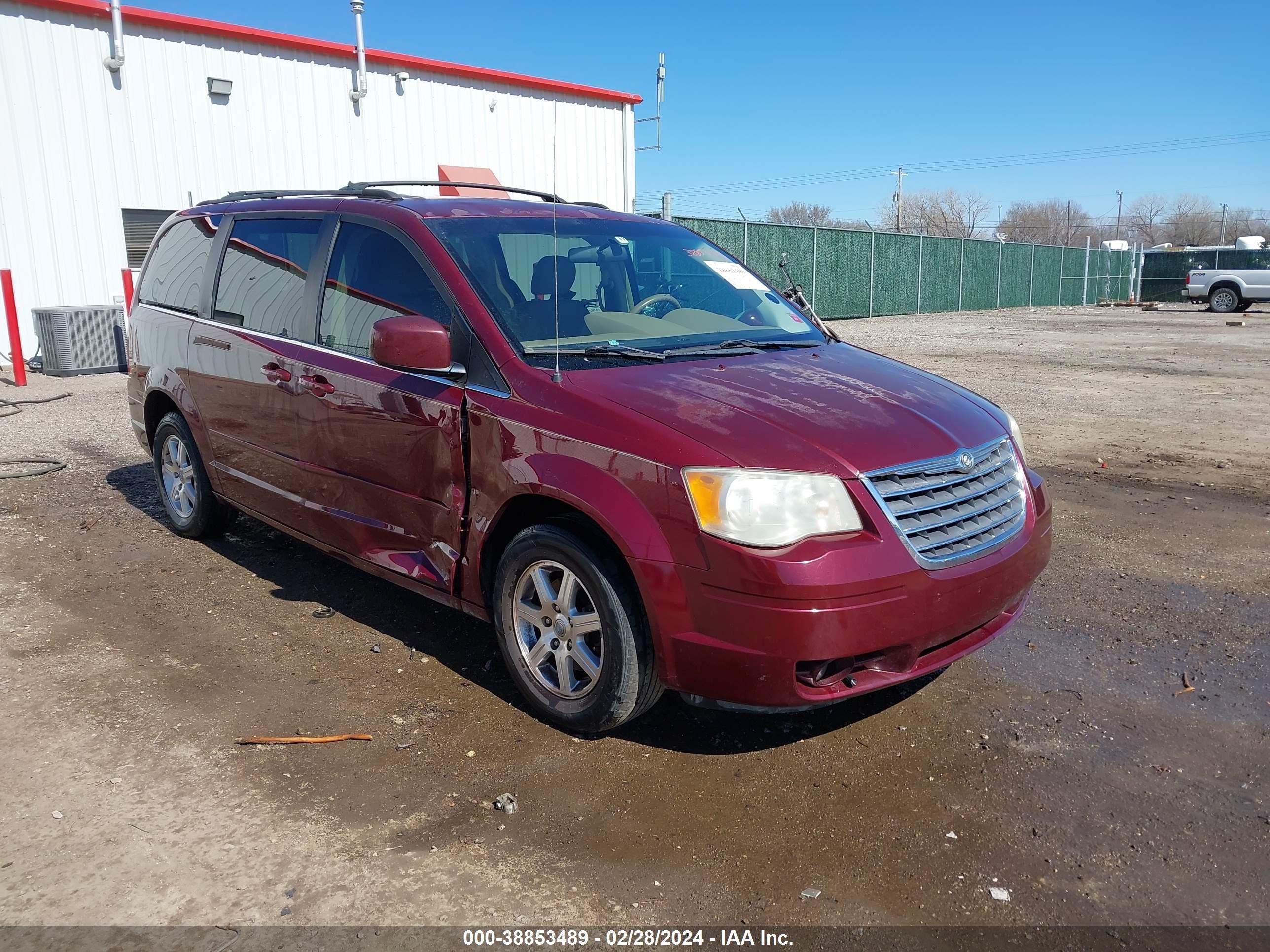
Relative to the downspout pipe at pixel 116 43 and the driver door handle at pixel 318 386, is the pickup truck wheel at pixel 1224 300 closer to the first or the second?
the downspout pipe at pixel 116 43

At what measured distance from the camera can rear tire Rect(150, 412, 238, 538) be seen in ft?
18.5

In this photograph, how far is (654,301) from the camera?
4375mm

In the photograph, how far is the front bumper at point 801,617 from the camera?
9.70ft

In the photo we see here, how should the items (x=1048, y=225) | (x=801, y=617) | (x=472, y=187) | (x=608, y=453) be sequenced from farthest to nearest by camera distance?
(x=1048, y=225), (x=472, y=187), (x=608, y=453), (x=801, y=617)

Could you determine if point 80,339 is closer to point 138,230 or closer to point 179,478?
point 138,230

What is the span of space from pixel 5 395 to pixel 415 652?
10.2m

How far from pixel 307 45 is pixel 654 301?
14.3m

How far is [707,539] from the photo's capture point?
9.82 feet

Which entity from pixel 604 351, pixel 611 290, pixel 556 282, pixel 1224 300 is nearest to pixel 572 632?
pixel 604 351

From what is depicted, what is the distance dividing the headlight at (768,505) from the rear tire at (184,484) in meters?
3.58

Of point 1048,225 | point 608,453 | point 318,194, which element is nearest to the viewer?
point 608,453

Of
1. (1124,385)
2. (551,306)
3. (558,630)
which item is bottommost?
(1124,385)

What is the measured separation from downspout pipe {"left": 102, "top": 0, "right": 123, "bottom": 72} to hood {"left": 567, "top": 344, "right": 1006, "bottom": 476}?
1378 cm

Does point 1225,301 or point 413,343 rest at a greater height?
point 413,343
